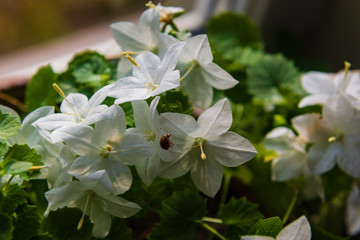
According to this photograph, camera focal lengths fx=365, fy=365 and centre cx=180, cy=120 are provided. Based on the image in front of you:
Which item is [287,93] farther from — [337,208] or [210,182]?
[210,182]

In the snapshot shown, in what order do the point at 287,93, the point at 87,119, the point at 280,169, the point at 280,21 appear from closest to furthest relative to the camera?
the point at 87,119 < the point at 280,169 < the point at 287,93 < the point at 280,21

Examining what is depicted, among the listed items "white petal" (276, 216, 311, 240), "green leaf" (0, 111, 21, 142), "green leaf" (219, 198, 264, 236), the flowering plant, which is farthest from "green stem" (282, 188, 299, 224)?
"green leaf" (0, 111, 21, 142)

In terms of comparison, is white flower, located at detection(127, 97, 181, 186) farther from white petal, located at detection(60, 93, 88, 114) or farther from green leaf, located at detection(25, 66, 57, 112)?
green leaf, located at detection(25, 66, 57, 112)

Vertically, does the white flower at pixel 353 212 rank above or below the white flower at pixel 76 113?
below

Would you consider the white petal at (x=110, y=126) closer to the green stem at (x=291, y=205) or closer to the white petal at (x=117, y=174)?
the white petal at (x=117, y=174)

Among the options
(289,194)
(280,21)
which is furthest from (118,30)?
(280,21)

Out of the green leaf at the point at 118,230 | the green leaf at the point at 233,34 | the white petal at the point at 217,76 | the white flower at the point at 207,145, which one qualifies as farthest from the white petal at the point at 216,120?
the green leaf at the point at 233,34
